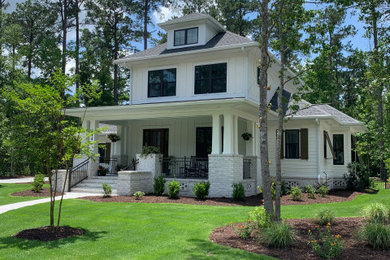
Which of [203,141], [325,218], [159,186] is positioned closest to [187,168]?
[159,186]

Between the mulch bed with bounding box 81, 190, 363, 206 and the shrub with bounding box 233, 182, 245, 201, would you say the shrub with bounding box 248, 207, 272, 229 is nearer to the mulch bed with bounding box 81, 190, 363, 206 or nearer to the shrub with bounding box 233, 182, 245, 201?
the mulch bed with bounding box 81, 190, 363, 206

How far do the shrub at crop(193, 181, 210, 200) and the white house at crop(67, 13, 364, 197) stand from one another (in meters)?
0.42

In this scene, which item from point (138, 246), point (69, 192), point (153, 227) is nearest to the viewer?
point (138, 246)

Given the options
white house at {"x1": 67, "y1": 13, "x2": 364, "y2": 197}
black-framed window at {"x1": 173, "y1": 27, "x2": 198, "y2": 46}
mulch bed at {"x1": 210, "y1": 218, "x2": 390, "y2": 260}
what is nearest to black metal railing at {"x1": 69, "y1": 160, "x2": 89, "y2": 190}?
white house at {"x1": 67, "y1": 13, "x2": 364, "y2": 197}

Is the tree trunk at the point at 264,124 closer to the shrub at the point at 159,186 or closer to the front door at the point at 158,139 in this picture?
the shrub at the point at 159,186

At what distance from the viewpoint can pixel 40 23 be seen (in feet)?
105

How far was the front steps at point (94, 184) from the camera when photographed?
15.0 metres

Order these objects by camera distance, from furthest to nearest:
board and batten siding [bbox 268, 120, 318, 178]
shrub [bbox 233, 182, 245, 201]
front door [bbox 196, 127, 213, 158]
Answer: front door [bbox 196, 127, 213, 158] < board and batten siding [bbox 268, 120, 318, 178] < shrub [bbox 233, 182, 245, 201]

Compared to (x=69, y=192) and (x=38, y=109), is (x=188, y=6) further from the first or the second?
(x=38, y=109)

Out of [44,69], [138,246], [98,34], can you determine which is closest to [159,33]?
[98,34]

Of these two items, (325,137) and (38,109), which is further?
(325,137)

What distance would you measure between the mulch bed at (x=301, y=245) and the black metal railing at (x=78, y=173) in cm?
984

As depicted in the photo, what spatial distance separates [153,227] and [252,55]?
1037 centimetres

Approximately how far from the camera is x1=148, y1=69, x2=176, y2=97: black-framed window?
55.4ft
